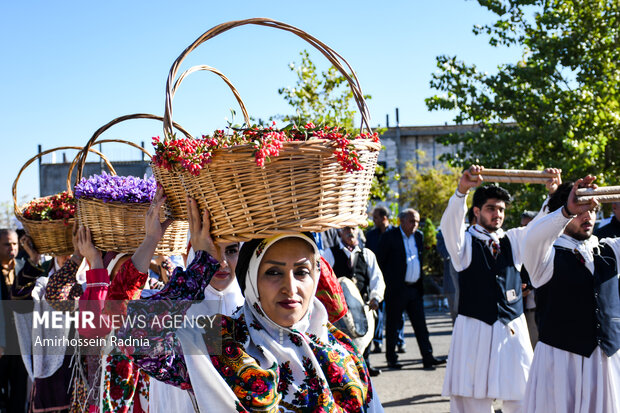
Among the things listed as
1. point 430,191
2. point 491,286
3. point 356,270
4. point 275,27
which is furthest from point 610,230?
point 430,191

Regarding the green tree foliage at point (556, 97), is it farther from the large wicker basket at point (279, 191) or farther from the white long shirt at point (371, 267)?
the large wicker basket at point (279, 191)

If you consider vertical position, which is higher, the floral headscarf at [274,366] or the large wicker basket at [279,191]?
the large wicker basket at [279,191]

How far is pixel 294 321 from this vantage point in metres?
2.70

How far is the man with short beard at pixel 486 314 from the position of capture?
5.54 m

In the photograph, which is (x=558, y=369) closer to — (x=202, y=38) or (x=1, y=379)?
(x=202, y=38)

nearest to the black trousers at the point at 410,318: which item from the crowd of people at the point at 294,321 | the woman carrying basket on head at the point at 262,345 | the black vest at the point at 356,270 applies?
the black vest at the point at 356,270

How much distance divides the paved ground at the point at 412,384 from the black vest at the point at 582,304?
2.65 metres

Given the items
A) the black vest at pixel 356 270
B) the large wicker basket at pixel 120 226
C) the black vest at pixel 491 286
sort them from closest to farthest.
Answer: the large wicker basket at pixel 120 226 < the black vest at pixel 491 286 < the black vest at pixel 356 270

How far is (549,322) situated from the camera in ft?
16.4

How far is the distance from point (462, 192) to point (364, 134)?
8.56 feet

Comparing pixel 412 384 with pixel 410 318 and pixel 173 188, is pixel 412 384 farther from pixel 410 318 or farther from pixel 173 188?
pixel 173 188

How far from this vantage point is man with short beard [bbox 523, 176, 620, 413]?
4734mm

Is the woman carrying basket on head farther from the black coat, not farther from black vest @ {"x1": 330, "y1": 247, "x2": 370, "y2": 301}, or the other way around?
the black coat

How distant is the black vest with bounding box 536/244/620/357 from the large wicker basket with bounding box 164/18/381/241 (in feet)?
9.39
